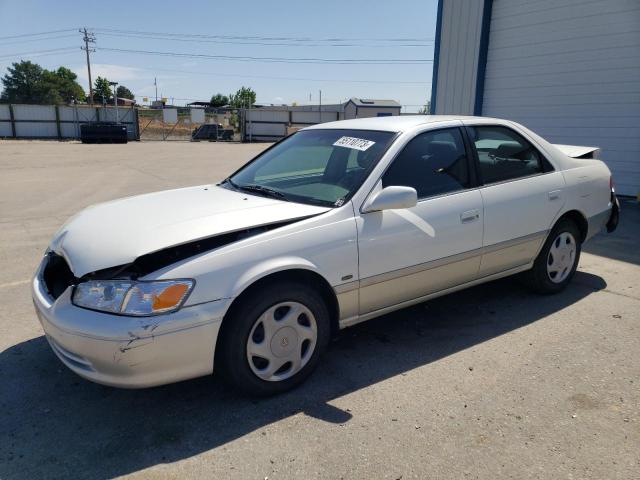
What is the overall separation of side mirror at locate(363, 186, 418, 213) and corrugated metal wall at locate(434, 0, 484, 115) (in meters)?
9.70

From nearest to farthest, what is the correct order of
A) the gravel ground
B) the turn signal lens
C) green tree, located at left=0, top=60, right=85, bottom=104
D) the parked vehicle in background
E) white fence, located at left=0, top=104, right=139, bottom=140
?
1. the gravel ground
2. the turn signal lens
3. white fence, located at left=0, top=104, right=139, bottom=140
4. the parked vehicle in background
5. green tree, located at left=0, top=60, right=85, bottom=104

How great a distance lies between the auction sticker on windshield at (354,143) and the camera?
3.50m

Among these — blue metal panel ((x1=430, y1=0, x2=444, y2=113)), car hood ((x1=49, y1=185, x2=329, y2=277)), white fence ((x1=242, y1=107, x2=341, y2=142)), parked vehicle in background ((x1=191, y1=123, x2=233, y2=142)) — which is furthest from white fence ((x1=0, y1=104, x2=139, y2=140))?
car hood ((x1=49, y1=185, x2=329, y2=277))

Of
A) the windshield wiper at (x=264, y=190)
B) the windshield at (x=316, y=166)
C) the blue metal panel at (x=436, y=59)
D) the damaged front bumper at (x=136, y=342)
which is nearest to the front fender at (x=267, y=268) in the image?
the damaged front bumper at (x=136, y=342)

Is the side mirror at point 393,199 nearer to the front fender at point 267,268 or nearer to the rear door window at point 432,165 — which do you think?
the rear door window at point 432,165

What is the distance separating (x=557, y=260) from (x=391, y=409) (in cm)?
249

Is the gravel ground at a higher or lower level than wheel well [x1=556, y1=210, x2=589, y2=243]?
lower

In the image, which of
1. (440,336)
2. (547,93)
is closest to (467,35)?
(547,93)

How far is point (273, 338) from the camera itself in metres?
2.84

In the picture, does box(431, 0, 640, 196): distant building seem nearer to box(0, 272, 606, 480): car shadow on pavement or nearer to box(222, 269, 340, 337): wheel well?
box(0, 272, 606, 480): car shadow on pavement

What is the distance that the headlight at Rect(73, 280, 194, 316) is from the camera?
2.47m

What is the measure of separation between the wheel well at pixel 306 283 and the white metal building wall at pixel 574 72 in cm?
836

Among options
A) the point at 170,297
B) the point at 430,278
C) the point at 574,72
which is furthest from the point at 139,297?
the point at 574,72

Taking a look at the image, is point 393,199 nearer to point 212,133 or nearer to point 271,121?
point 271,121
